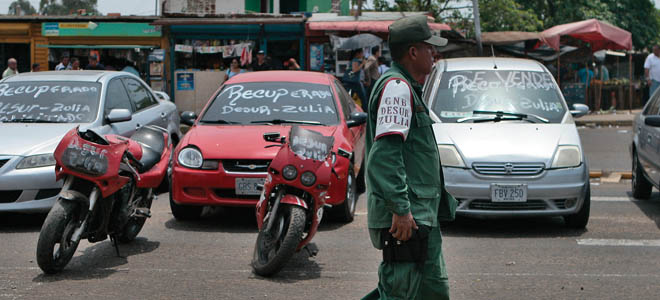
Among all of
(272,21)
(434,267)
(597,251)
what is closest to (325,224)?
(597,251)

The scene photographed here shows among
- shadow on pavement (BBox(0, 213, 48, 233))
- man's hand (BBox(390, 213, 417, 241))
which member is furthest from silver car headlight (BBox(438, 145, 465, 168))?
man's hand (BBox(390, 213, 417, 241))

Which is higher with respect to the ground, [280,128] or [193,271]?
[280,128]

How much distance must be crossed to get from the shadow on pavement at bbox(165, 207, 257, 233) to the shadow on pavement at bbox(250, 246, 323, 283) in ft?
4.41

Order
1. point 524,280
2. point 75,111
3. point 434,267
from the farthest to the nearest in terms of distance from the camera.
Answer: point 75,111 < point 524,280 < point 434,267

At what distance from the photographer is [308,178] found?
21.3 feet

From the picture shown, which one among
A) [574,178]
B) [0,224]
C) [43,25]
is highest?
[43,25]

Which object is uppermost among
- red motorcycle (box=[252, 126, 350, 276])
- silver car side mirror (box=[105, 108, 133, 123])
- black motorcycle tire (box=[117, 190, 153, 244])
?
silver car side mirror (box=[105, 108, 133, 123])

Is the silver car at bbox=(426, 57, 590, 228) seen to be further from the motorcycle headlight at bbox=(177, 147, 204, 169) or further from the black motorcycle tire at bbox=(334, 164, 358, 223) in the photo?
the motorcycle headlight at bbox=(177, 147, 204, 169)

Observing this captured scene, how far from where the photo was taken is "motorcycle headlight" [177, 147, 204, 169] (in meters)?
8.12

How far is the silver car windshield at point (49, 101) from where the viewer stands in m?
9.02

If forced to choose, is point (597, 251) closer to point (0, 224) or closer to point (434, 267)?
point (434, 267)

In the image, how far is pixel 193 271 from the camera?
6.43 m

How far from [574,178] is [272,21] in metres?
14.5

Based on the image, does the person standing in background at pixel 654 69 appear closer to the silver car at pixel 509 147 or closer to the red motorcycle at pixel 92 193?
the silver car at pixel 509 147
